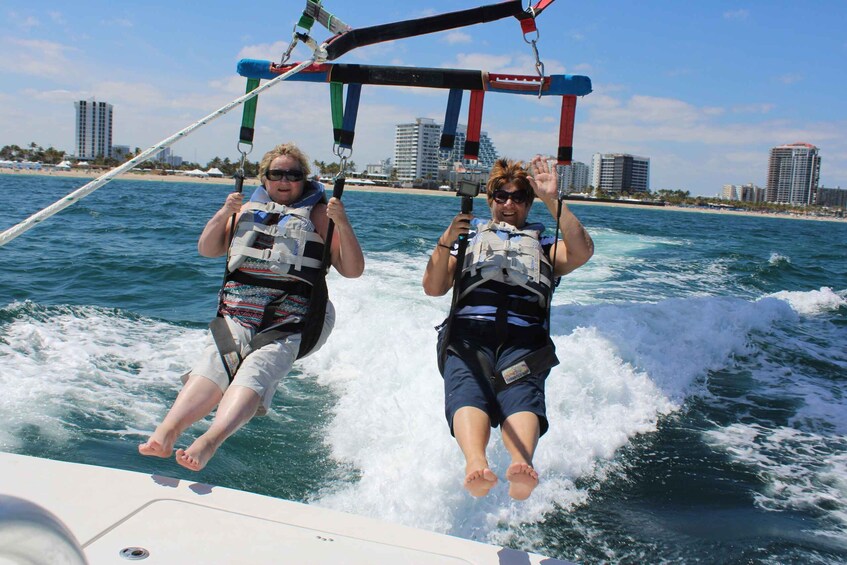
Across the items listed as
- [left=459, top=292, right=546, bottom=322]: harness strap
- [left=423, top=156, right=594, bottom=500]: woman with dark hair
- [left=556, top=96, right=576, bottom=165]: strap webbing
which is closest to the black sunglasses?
[left=423, top=156, right=594, bottom=500]: woman with dark hair

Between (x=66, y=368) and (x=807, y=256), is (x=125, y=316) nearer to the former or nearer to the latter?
(x=66, y=368)

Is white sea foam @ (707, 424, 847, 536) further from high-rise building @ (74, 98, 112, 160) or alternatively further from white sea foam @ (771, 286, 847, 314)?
high-rise building @ (74, 98, 112, 160)

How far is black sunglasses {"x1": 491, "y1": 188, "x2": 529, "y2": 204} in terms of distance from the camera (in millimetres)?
3518

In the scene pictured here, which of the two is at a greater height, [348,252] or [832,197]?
[832,197]

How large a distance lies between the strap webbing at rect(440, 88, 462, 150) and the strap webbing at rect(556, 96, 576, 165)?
57 cm

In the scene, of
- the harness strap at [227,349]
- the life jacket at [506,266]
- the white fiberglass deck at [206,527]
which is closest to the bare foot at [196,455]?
the white fiberglass deck at [206,527]

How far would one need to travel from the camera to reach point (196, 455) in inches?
104

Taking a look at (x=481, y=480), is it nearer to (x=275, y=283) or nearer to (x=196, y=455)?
(x=196, y=455)

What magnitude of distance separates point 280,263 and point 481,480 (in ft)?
4.88

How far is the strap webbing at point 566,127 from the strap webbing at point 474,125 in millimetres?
439

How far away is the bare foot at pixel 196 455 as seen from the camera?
Result: 2.59 metres

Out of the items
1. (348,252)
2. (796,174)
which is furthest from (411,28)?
(796,174)

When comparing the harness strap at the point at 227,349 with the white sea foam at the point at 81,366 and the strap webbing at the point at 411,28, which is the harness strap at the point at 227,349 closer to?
the strap webbing at the point at 411,28

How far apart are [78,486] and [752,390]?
692 centimetres
